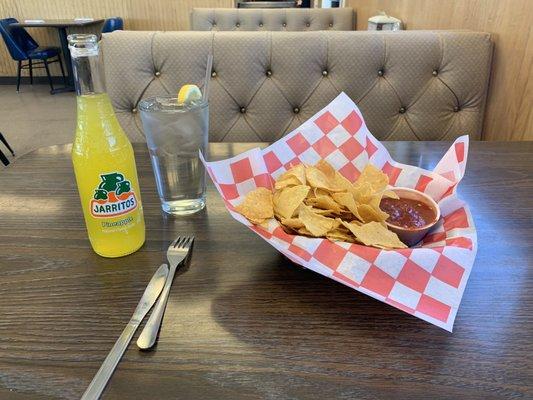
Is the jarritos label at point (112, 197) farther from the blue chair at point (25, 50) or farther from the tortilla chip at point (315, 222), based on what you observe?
the blue chair at point (25, 50)

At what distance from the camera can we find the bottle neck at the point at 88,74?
1.65ft

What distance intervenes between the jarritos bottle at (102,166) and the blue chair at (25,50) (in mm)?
5546

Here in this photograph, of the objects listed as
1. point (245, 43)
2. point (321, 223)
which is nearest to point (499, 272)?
point (321, 223)

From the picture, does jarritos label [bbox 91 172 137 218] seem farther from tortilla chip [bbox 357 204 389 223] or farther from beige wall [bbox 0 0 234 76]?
beige wall [bbox 0 0 234 76]

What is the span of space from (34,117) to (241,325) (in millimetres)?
4816

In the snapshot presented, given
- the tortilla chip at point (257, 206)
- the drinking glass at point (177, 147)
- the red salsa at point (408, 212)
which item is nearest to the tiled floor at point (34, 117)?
the drinking glass at point (177, 147)

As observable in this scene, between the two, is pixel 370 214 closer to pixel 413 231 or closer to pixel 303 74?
pixel 413 231

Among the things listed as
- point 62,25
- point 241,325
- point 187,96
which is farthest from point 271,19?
point 62,25

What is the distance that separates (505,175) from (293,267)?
579mm

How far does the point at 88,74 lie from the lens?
52 cm

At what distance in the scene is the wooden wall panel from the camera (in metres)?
1.20

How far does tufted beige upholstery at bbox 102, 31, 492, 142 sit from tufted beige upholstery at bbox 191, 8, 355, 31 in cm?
180

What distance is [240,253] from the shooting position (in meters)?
0.62

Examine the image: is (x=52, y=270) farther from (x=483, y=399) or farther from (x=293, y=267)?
(x=483, y=399)
